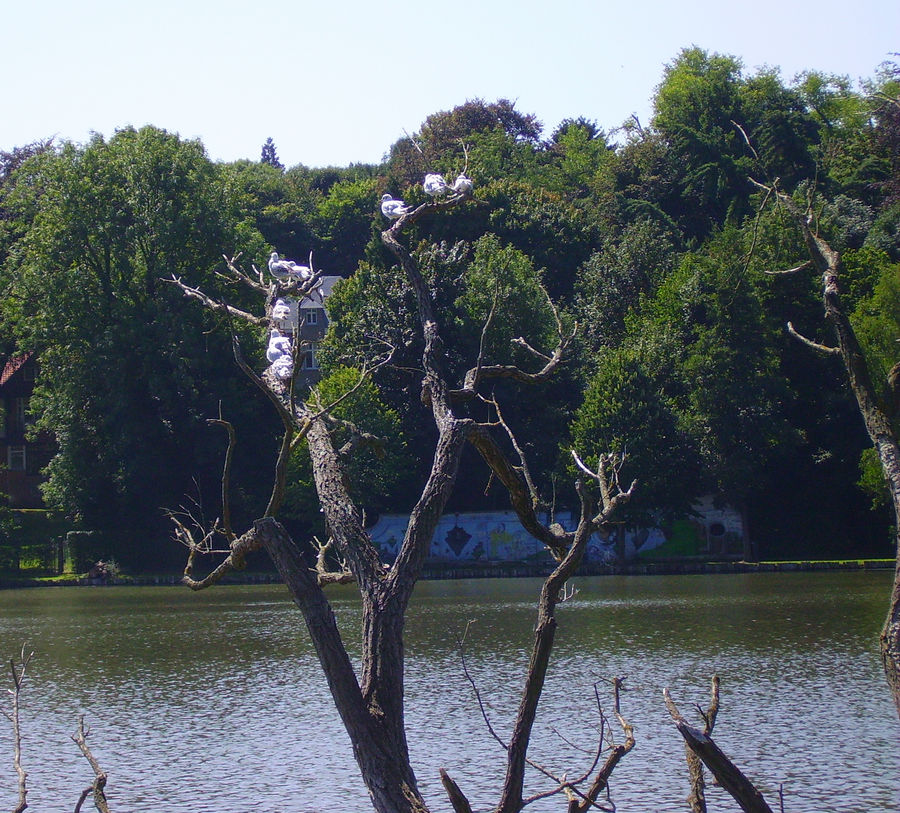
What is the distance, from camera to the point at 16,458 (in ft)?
219

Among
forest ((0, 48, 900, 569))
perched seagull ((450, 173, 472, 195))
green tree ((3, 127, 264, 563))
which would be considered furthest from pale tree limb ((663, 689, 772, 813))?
green tree ((3, 127, 264, 563))

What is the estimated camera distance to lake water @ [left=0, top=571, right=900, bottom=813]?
17.2 metres

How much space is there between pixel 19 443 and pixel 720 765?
65.6m

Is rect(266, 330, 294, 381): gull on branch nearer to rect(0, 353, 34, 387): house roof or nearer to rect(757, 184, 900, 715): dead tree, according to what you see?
rect(757, 184, 900, 715): dead tree

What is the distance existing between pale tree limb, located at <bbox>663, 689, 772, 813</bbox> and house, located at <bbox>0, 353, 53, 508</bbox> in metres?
63.9

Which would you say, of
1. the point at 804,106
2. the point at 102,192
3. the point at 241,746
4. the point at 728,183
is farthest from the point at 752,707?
Answer: the point at 804,106

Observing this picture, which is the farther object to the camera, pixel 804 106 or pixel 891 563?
pixel 804 106

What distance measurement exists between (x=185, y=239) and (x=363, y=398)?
445 inches

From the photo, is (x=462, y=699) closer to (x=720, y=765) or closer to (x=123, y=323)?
(x=720, y=765)

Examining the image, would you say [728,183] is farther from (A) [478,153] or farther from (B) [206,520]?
(B) [206,520]

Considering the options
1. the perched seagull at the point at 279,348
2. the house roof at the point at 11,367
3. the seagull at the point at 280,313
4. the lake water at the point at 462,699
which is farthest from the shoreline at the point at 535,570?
the perched seagull at the point at 279,348

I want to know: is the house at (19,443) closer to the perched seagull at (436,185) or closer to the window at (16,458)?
the window at (16,458)

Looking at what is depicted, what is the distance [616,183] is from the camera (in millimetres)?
76312

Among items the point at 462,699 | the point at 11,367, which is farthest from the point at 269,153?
the point at 462,699
